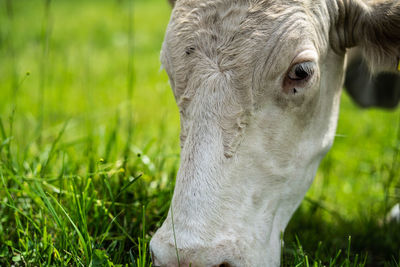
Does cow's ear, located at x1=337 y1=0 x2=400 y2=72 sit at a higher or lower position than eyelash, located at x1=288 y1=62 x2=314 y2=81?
higher

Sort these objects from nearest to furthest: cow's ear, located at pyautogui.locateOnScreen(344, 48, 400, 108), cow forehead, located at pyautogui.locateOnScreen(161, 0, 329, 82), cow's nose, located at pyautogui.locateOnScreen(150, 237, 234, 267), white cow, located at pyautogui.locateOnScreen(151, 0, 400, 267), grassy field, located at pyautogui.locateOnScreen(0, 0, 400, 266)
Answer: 1. cow's nose, located at pyautogui.locateOnScreen(150, 237, 234, 267)
2. white cow, located at pyautogui.locateOnScreen(151, 0, 400, 267)
3. cow forehead, located at pyautogui.locateOnScreen(161, 0, 329, 82)
4. grassy field, located at pyautogui.locateOnScreen(0, 0, 400, 266)
5. cow's ear, located at pyautogui.locateOnScreen(344, 48, 400, 108)

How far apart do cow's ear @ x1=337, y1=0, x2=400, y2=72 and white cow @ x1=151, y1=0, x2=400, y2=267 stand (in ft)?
0.08

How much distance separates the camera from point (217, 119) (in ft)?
7.00

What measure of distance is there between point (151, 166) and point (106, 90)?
350 cm

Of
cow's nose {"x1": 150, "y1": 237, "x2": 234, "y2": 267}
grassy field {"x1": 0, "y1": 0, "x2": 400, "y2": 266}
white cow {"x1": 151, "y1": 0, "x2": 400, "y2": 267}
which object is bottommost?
grassy field {"x1": 0, "y1": 0, "x2": 400, "y2": 266}

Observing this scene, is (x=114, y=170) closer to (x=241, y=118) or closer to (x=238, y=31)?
(x=241, y=118)

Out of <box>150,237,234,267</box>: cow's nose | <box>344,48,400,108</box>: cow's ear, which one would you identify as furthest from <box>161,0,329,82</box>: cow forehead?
<box>344,48,400,108</box>: cow's ear

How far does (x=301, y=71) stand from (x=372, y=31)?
1.97ft

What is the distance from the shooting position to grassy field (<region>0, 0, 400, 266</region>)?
2.44m

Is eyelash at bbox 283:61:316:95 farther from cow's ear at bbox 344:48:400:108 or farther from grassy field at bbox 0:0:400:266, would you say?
cow's ear at bbox 344:48:400:108

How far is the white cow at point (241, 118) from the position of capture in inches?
79.7

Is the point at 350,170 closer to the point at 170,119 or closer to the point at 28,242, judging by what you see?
the point at 170,119

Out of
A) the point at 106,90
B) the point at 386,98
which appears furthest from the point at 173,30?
the point at 106,90

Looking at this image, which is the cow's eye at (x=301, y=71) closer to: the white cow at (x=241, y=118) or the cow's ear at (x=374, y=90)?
the white cow at (x=241, y=118)
